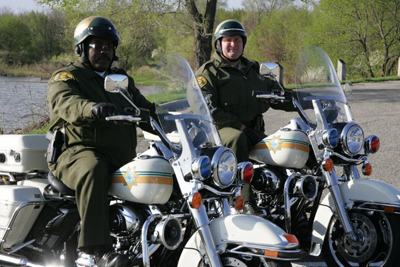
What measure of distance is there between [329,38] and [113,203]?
94.6 feet

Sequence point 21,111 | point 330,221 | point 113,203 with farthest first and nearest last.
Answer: point 21,111 < point 330,221 < point 113,203

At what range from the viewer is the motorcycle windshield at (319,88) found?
450 centimetres

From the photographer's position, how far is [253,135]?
16.0 feet

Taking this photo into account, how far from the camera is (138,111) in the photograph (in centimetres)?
317

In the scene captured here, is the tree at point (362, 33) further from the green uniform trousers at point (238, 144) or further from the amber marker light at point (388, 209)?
the amber marker light at point (388, 209)

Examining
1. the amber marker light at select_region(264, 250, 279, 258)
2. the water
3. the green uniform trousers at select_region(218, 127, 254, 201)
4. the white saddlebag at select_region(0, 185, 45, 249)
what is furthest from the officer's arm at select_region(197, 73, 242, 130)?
the water

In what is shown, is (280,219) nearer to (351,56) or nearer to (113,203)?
(113,203)

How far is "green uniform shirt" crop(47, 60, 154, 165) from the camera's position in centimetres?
365

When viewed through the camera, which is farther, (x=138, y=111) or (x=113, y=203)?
(x=113, y=203)

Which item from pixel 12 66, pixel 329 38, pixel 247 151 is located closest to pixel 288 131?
pixel 247 151

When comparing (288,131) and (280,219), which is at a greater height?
(288,131)

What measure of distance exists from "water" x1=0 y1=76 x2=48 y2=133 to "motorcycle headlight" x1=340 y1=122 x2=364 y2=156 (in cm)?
784

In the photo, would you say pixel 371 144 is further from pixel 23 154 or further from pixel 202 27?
pixel 202 27

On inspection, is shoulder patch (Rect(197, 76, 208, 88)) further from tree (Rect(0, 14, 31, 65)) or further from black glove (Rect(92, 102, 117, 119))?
tree (Rect(0, 14, 31, 65))
